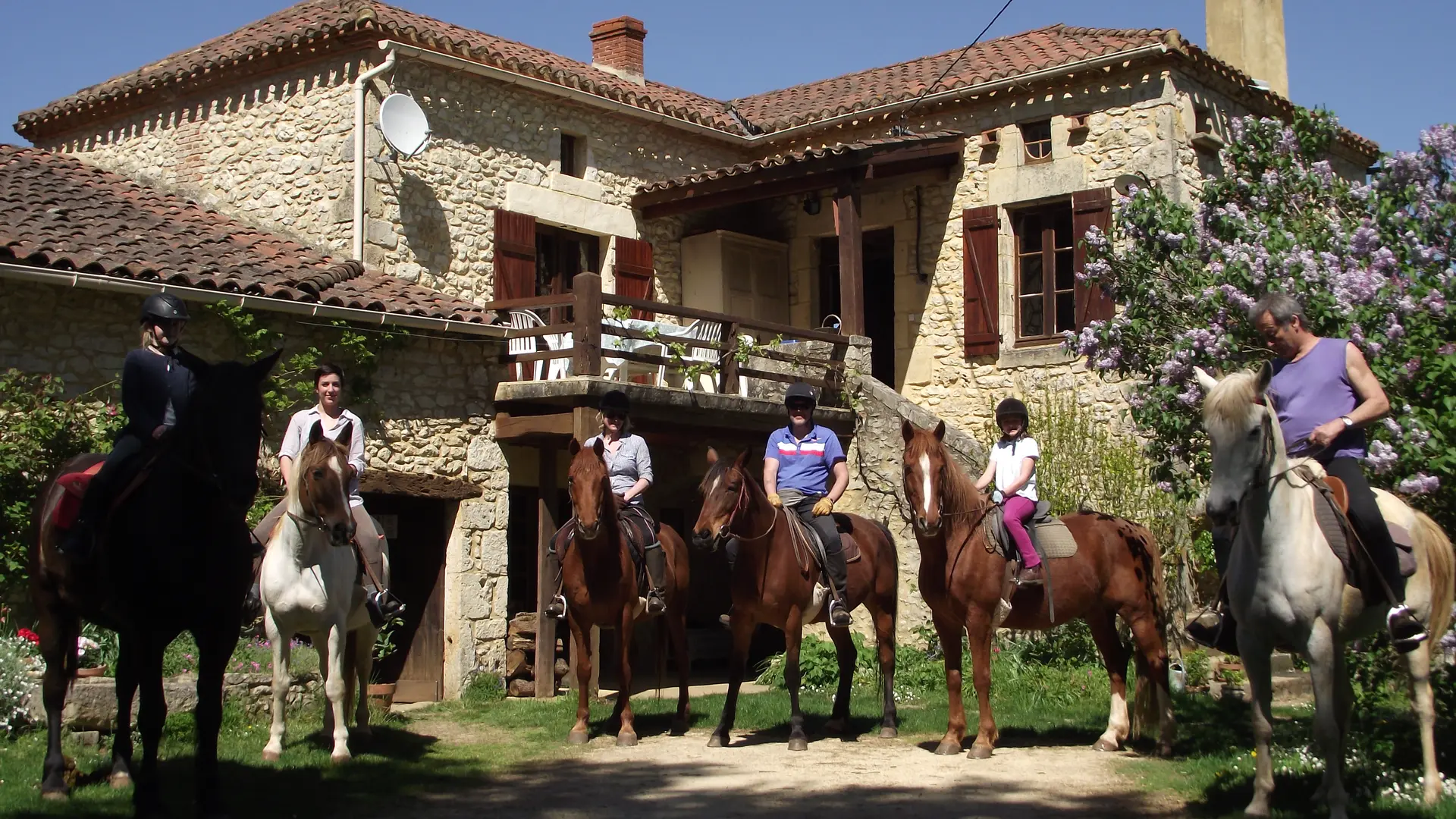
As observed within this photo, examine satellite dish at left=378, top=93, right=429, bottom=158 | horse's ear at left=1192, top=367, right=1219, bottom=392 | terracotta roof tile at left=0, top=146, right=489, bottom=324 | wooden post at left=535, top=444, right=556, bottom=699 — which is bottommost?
wooden post at left=535, top=444, right=556, bottom=699

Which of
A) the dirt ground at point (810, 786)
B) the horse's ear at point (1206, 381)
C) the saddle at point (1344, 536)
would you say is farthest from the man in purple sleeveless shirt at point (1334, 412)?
the dirt ground at point (810, 786)

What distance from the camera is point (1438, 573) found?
6625 mm

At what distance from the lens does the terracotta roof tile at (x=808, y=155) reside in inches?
617

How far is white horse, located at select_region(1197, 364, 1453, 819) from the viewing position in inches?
232

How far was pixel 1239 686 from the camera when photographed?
11852mm

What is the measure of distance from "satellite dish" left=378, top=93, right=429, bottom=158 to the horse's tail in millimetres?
10764

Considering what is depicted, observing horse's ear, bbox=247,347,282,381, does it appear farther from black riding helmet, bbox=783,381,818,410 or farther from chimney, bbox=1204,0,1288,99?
chimney, bbox=1204,0,1288,99

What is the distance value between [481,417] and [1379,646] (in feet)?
29.6

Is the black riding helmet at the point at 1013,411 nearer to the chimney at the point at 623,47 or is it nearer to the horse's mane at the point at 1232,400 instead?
the horse's mane at the point at 1232,400

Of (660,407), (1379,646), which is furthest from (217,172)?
(1379,646)

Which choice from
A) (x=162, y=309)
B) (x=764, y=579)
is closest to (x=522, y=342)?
(x=764, y=579)

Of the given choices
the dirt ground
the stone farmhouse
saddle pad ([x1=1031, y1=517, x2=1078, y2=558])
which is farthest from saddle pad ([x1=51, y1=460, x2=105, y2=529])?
saddle pad ([x1=1031, y1=517, x2=1078, y2=558])

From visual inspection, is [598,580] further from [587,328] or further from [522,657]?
[522,657]

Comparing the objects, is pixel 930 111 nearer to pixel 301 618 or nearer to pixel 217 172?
pixel 217 172
